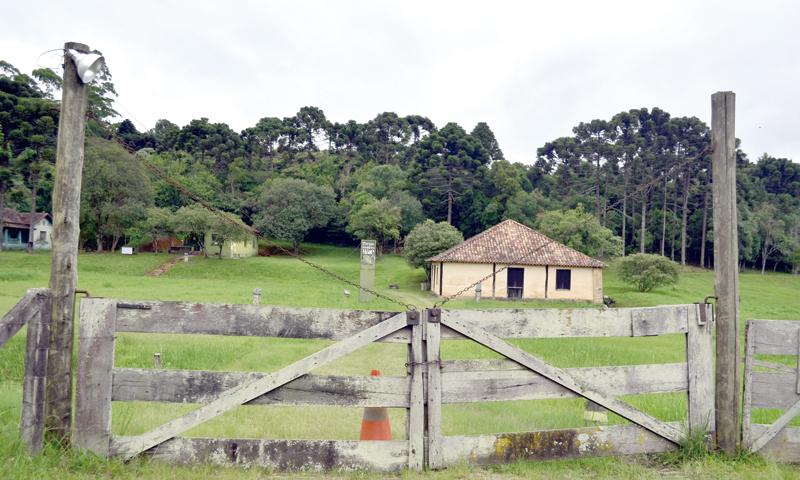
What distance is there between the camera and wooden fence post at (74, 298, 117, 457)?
13.4ft

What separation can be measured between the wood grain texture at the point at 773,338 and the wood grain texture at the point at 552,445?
3.94 feet

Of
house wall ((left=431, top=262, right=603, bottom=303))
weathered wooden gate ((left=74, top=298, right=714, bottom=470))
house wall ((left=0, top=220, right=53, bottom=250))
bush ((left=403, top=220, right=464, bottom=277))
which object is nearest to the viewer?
weathered wooden gate ((left=74, top=298, right=714, bottom=470))

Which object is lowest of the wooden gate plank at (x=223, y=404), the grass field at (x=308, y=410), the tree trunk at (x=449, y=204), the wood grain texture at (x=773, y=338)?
the grass field at (x=308, y=410)

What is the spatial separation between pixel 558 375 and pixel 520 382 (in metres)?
0.32

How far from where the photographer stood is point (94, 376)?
4105 millimetres

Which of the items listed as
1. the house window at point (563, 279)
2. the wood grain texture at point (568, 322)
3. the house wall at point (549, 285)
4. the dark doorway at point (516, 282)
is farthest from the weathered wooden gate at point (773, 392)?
the house window at point (563, 279)

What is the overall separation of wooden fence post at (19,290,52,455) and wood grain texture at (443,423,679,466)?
3.09m

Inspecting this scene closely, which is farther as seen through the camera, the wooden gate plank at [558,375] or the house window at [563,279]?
the house window at [563,279]

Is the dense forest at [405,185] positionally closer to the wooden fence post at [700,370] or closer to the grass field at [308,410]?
the grass field at [308,410]

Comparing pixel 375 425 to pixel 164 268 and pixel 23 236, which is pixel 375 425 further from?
pixel 23 236

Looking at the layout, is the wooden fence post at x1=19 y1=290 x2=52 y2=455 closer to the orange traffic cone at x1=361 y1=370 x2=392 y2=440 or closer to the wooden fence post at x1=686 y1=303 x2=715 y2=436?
the orange traffic cone at x1=361 y1=370 x2=392 y2=440

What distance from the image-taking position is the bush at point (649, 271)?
32.9 metres

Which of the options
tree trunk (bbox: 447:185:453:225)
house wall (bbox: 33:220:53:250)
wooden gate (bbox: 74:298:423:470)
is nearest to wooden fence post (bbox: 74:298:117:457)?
wooden gate (bbox: 74:298:423:470)

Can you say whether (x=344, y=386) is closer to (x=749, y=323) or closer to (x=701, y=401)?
(x=701, y=401)
